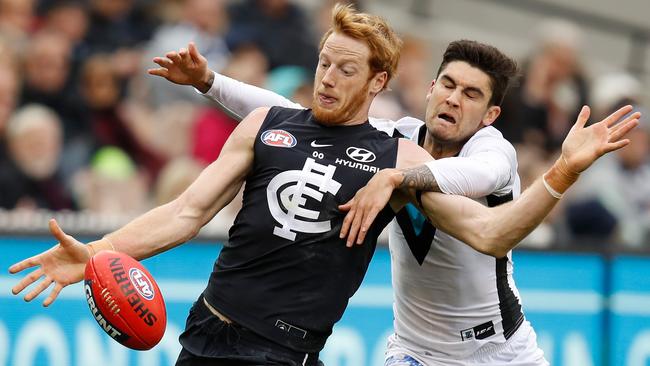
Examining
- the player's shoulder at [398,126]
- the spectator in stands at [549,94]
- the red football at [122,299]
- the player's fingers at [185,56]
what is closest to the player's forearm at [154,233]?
the red football at [122,299]

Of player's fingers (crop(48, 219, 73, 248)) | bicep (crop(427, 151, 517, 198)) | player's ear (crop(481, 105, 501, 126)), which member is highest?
player's ear (crop(481, 105, 501, 126))

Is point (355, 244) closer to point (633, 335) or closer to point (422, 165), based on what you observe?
point (422, 165)

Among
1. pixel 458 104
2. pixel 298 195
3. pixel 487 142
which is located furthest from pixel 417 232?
pixel 298 195

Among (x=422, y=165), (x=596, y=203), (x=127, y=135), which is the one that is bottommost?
(x=127, y=135)

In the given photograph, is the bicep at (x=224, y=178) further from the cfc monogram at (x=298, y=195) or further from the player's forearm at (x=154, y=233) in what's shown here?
the cfc monogram at (x=298, y=195)

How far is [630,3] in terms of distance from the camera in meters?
17.5

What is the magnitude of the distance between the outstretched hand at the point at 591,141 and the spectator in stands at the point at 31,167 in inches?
215

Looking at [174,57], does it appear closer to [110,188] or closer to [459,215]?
[459,215]

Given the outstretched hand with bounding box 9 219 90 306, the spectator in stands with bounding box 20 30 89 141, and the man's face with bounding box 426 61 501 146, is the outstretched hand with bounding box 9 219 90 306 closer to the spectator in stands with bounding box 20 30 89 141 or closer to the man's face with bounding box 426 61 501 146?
the man's face with bounding box 426 61 501 146

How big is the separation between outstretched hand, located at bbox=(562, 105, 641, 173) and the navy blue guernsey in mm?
896

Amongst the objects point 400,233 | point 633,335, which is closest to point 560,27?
point 633,335

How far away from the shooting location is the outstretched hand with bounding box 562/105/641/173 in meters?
5.43

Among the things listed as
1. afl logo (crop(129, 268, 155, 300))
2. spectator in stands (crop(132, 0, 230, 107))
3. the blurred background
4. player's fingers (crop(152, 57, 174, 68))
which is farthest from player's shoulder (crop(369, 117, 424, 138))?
spectator in stands (crop(132, 0, 230, 107))

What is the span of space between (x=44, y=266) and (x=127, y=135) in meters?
5.52
